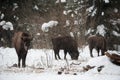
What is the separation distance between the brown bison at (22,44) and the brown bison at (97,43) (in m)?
2.90

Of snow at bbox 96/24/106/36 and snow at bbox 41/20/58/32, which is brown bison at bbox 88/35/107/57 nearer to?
snow at bbox 96/24/106/36

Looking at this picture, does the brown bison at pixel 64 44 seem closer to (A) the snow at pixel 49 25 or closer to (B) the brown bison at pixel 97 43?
(A) the snow at pixel 49 25

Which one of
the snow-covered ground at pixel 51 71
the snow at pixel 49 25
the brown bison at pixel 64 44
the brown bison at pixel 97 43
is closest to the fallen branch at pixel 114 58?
Answer: the snow-covered ground at pixel 51 71

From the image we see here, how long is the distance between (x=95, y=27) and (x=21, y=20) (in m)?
2.81

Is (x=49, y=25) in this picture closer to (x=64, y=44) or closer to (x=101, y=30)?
(x=64, y=44)

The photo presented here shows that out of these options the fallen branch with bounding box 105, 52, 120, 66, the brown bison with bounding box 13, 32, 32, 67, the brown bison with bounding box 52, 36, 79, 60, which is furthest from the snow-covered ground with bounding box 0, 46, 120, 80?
the brown bison with bounding box 52, 36, 79, 60

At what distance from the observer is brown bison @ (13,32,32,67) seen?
9367 millimetres

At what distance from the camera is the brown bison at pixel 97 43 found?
11.8 metres

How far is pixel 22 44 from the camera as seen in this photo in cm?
978

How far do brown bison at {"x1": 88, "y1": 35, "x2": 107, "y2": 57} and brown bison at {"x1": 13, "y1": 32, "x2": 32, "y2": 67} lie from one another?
290cm

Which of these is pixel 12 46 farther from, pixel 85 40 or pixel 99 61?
pixel 99 61

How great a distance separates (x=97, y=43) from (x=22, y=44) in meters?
4.22

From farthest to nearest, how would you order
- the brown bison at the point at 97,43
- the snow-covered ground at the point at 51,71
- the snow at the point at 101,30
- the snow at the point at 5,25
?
the brown bison at the point at 97,43
the snow at the point at 101,30
the snow at the point at 5,25
the snow-covered ground at the point at 51,71

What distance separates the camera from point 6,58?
9797 millimetres
